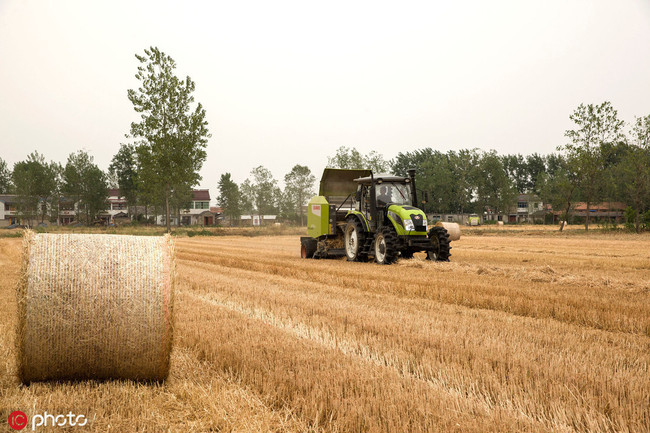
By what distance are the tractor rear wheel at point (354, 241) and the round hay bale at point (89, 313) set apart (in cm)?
1011

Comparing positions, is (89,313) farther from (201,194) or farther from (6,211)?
(6,211)

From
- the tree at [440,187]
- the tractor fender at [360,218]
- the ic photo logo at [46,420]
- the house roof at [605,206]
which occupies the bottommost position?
the ic photo logo at [46,420]

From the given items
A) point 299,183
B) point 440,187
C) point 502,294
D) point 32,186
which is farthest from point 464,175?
point 502,294

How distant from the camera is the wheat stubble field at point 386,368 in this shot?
3117 millimetres

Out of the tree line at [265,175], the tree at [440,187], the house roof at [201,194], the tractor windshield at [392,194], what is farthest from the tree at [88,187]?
the tractor windshield at [392,194]

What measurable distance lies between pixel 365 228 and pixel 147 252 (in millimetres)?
10014

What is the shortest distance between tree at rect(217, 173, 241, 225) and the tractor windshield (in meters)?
74.4

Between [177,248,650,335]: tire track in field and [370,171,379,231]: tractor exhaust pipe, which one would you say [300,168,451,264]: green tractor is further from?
[177,248,650,335]: tire track in field

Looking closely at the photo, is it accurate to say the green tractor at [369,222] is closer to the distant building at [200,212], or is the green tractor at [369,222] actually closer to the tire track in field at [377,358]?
the tire track in field at [377,358]

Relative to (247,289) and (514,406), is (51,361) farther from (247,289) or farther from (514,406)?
(247,289)

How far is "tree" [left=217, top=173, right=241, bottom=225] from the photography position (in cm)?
8688

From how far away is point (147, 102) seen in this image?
38.7 metres

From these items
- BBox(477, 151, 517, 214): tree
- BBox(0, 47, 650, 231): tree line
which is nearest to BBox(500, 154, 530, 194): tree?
BBox(0, 47, 650, 231): tree line

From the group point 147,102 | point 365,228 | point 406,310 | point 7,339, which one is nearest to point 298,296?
point 406,310
